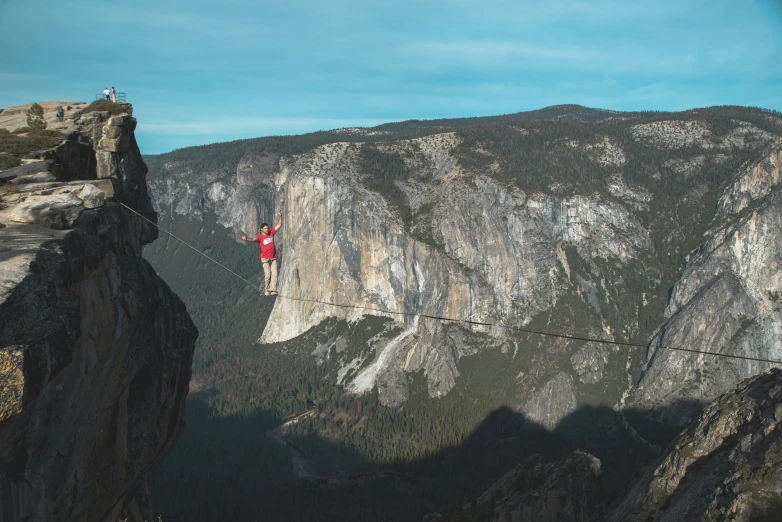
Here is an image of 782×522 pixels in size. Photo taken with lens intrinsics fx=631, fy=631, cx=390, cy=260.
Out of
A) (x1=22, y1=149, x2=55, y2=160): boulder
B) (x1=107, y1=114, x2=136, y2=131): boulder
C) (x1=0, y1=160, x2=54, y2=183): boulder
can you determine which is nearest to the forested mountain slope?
(x1=107, y1=114, x2=136, y2=131): boulder

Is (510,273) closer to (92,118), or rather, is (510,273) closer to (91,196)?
(92,118)

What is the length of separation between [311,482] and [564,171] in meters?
93.0

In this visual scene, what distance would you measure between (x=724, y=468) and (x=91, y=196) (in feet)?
93.2

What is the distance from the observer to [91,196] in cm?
2600

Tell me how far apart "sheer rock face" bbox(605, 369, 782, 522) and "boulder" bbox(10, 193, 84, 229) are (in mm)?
26231

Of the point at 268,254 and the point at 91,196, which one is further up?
the point at 91,196

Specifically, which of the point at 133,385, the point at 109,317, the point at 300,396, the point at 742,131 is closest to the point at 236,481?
the point at 300,396

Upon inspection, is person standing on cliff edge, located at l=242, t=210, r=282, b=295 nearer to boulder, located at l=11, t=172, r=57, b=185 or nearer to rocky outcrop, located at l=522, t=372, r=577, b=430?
boulder, located at l=11, t=172, r=57, b=185

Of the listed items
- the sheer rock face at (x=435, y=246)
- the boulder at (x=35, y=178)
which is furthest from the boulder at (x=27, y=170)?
the sheer rock face at (x=435, y=246)

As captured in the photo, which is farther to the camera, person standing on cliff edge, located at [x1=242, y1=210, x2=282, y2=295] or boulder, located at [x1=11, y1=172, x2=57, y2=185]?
person standing on cliff edge, located at [x1=242, y1=210, x2=282, y2=295]

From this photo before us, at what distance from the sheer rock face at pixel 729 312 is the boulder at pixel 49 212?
10857cm

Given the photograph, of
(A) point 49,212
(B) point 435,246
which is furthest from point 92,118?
(B) point 435,246

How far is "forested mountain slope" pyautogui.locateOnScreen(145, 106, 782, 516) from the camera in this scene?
122 metres

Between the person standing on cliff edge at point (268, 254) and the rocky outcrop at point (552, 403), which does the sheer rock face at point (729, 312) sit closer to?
the rocky outcrop at point (552, 403)
